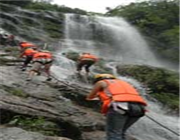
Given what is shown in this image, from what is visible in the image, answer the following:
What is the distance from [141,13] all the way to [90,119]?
27546mm

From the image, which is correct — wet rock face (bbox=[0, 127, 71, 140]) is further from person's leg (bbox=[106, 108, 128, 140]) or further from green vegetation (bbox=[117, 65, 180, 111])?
→ green vegetation (bbox=[117, 65, 180, 111])

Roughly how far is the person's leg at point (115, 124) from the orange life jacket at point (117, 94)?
15cm

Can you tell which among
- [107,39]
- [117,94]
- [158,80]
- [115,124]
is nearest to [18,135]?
[115,124]

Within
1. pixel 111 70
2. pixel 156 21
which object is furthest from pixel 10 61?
pixel 156 21

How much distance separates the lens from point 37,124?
8.03 metres

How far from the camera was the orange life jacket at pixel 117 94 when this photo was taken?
6.01m

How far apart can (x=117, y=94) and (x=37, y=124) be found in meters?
2.60

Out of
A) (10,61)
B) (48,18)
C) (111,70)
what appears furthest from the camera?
(48,18)

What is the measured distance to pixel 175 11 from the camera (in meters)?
32.7

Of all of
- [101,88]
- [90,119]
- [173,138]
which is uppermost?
[101,88]

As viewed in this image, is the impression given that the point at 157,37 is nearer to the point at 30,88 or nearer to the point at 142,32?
the point at 142,32

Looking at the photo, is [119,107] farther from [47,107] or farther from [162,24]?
[162,24]

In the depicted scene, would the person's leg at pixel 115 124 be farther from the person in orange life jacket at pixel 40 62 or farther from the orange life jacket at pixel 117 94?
the person in orange life jacket at pixel 40 62

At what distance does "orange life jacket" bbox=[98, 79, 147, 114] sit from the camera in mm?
6005
